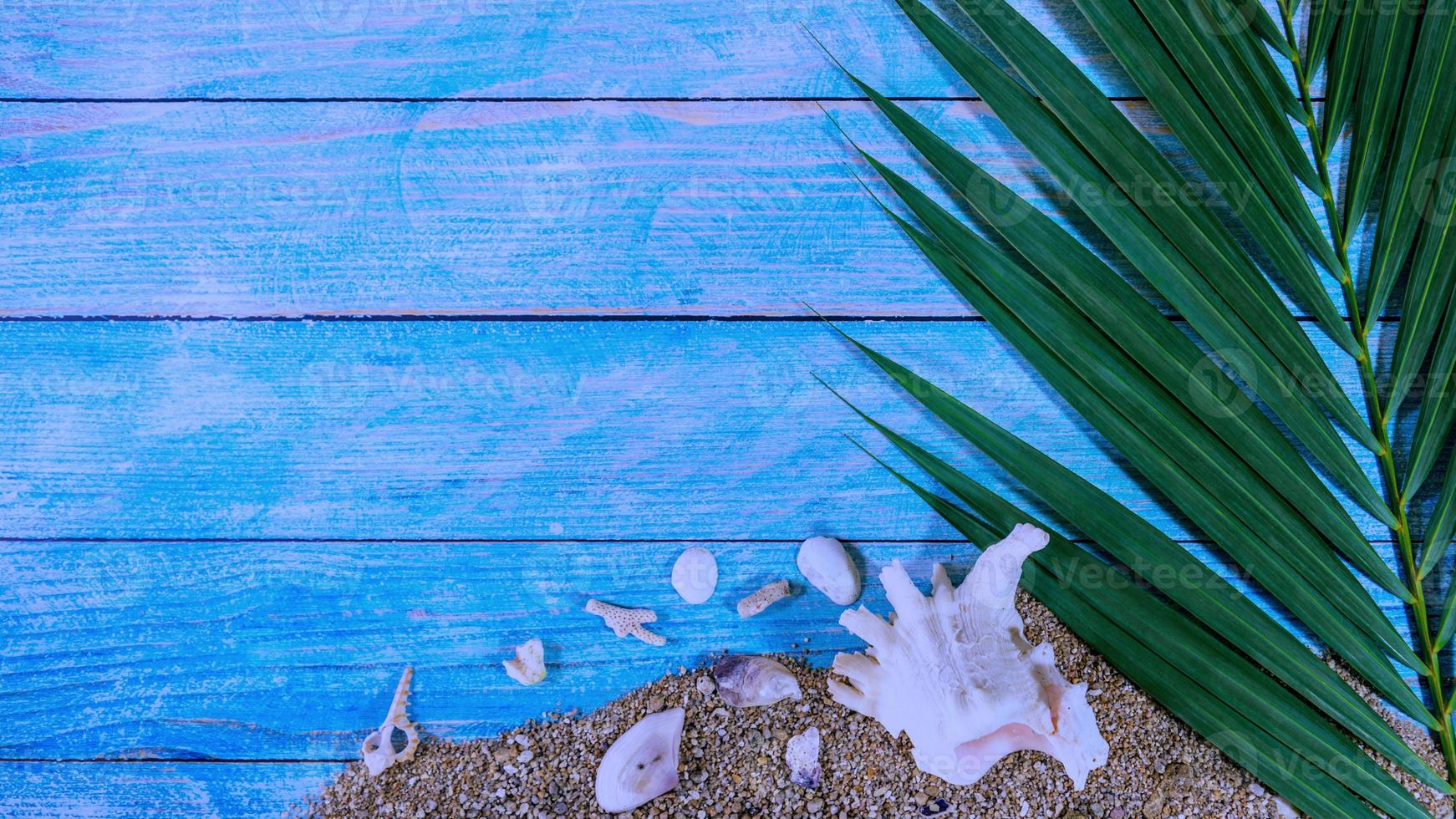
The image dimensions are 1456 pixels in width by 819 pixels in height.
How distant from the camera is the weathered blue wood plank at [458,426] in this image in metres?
0.86

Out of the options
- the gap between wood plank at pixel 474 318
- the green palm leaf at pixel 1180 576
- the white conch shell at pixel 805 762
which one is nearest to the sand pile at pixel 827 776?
the white conch shell at pixel 805 762

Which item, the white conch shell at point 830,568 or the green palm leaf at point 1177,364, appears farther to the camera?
the white conch shell at point 830,568

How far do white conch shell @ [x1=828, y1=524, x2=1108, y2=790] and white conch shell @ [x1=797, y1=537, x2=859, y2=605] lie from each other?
69mm

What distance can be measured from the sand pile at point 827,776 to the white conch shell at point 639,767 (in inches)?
0.7

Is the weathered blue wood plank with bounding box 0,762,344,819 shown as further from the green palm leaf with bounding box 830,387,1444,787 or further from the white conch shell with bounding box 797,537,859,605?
the green palm leaf with bounding box 830,387,1444,787

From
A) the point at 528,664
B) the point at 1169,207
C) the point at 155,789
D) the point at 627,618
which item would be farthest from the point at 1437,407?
the point at 155,789

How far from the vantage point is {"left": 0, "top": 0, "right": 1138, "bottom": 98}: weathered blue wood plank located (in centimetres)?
85

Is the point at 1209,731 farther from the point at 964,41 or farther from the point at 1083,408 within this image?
the point at 964,41

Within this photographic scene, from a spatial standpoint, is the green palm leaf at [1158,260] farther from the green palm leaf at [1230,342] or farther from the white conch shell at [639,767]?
the white conch shell at [639,767]

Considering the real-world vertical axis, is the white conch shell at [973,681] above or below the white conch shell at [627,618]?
below

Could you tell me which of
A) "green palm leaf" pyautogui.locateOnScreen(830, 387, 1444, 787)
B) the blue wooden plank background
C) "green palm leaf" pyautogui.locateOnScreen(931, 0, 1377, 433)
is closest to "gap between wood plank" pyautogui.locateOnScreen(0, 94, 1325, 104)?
the blue wooden plank background

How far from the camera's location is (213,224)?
0.86 meters

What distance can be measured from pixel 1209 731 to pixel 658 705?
502 mm

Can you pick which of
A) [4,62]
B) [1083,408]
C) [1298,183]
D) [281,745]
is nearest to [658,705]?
[281,745]
